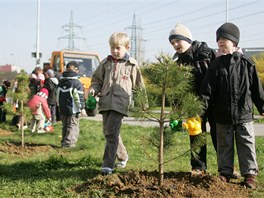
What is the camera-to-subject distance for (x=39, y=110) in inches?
412

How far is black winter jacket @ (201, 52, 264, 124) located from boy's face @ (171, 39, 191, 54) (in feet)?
1.32

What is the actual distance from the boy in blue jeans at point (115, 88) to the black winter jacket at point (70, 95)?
2770mm

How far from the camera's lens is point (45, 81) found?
12.5 meters

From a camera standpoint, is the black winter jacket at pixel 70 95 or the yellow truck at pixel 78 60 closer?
the black winter jacket at pixel 70 95

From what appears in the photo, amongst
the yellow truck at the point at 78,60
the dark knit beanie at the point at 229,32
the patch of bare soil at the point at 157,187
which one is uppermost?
the yellow truck at the point at 78,60

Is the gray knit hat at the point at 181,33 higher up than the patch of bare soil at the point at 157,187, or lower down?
higher up

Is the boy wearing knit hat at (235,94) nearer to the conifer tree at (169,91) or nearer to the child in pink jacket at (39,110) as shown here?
the conifer tree at (169,91)

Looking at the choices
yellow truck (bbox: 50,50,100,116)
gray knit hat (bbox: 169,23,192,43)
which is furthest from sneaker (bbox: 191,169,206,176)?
yellow truck (bbox: 50,50,100,116)

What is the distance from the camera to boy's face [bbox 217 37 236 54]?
4.60 m

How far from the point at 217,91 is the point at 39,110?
261 inches

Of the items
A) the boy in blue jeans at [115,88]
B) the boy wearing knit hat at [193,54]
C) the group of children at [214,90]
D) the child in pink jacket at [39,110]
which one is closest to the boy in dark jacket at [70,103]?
the child in pink jacket at [39,110]

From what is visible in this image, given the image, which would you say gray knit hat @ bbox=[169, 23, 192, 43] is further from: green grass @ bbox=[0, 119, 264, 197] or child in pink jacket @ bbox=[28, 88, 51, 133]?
child in pink jacket @ bbox=[28, 88, 51, 133]

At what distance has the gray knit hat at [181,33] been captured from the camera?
4793 mm

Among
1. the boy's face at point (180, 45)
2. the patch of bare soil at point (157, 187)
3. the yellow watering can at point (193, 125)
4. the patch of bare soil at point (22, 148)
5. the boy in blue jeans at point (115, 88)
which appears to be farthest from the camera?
the patch of bare soil at point (22, 148)
